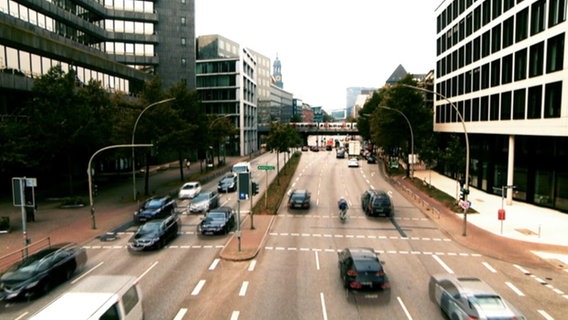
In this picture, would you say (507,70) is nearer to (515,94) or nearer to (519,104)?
(515,94)

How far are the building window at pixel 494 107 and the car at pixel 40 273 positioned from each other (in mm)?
40196

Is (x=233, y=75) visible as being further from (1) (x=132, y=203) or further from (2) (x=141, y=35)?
(1) (x=132, y=203)

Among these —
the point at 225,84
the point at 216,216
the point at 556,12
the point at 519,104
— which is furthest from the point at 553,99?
the point at 225,84

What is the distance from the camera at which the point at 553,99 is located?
1310 inches

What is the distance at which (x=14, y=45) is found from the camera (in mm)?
41062

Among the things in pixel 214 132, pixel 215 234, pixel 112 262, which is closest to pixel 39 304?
pixel 112 262

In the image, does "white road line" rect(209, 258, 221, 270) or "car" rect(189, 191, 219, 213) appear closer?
"white road line" rect(209, 258, 221, 270)

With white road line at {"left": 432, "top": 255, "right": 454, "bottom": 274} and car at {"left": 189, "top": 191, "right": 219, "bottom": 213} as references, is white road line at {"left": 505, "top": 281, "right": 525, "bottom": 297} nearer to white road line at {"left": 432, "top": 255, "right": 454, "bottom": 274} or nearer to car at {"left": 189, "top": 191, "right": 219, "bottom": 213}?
white road line at {"left": 432, "top": 255, "right": 454, "bottom": 274}

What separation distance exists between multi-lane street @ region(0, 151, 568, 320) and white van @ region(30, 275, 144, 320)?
85.7 inches

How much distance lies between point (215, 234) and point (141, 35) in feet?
197

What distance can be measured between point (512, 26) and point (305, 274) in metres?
34.4

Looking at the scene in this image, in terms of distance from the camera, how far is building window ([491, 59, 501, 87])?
141 feet

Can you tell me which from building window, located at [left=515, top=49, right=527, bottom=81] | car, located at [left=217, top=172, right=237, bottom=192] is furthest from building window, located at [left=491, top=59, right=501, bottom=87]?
car, located at [left=217, top=172, right=237, bottom=192]

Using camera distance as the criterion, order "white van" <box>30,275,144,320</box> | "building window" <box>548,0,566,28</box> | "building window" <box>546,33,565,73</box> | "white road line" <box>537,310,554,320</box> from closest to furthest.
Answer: "white van" <box>30,275,144,320</box>, "white road line" <box>537,310,554,320</box>, "building window" <box>548,0,566,28</box>, "building window" <box>546,33,565,73</box>
